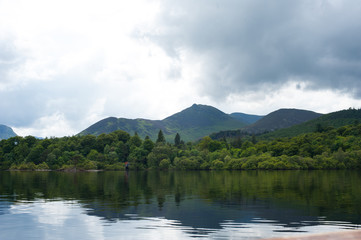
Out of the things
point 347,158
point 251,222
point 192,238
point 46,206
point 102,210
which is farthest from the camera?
point 347,158

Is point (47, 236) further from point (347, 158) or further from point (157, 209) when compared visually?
point (347, 158)

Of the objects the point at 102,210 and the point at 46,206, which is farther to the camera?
the point at 46,206

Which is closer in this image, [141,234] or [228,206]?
[141,234]

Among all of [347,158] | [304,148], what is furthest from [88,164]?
[347,158]

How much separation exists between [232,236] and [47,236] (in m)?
13.3

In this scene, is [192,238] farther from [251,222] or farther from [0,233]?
[0,233]

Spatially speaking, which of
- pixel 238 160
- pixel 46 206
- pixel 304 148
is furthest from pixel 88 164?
pixel 46 206

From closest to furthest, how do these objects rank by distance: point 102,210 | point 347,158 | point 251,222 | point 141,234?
point 141,234 < point 251,222 < point 102,210 < point 347,158

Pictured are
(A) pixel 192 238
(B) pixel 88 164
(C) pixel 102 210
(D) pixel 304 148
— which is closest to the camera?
(A) pixel 192 238

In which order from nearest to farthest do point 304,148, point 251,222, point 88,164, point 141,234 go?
1. point 141,234
2. point 251,222
3. point 304,148
4. point 88,164

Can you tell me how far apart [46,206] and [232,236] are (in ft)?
81.3

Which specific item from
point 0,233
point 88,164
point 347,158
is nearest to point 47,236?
point 0,233

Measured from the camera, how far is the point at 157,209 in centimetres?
3397

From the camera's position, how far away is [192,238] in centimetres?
2127
